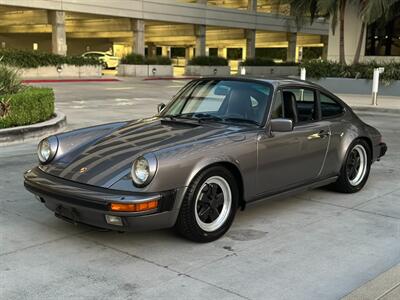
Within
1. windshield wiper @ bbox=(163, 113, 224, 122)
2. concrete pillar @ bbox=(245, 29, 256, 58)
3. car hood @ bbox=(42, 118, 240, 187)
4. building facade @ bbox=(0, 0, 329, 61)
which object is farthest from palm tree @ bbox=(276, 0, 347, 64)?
concrete pillar @ bbox=(245, 29, 256, 58)

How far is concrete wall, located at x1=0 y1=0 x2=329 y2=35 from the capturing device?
35.0 metres

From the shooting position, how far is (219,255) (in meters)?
4.19

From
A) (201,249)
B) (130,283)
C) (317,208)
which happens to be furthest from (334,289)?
(317,208)

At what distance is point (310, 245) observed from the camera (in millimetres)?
4473

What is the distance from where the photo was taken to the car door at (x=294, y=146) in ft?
16.0

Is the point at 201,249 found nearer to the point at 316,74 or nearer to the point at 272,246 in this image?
the point at 272,246

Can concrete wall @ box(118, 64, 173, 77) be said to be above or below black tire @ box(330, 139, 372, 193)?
above

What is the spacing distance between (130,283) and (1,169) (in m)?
4.13

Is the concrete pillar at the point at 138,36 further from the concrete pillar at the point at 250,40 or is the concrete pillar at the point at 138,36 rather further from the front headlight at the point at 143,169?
the front headlight at the point at 143,169

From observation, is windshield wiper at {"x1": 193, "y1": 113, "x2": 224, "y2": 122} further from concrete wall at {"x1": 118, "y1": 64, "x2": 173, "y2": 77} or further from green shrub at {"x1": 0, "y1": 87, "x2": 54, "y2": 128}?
concrete wall at {"x1": 118, "y1": 64, "x2": 173, "y2": 77}

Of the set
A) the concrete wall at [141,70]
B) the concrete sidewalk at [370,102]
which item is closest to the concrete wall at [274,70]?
the concrete wall at [141,70]

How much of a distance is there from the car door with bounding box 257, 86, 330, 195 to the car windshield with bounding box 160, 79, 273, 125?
0.16 meters

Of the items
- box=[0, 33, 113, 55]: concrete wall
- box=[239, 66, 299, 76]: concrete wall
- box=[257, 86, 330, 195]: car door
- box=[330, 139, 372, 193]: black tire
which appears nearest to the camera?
box=[257, 86, 330, 195]: car door

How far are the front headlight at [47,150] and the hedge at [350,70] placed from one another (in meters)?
17.9
